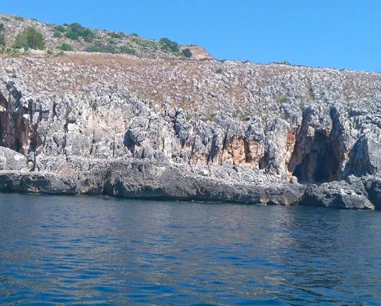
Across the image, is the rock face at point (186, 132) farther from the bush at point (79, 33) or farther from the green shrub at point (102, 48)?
the bush at point (79, 33)

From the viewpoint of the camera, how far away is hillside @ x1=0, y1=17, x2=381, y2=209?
47062 millimetres

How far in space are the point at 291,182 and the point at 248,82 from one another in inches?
550

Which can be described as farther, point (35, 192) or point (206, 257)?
point (35, 192)

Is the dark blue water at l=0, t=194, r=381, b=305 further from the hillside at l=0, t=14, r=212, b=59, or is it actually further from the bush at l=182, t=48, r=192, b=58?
the bush at l=182, t=48, r=192, b=58

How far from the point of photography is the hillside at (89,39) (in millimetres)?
94750

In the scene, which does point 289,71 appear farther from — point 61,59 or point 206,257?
point 206,257

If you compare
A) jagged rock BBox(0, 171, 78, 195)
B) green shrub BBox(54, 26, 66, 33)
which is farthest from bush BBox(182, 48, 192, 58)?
jagged rock BBox(0, 171, 78, 195)

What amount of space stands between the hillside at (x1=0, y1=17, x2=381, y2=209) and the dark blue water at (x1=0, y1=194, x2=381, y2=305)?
12230mm

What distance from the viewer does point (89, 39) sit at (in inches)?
4035

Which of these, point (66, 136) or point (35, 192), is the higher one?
point (66, 136)

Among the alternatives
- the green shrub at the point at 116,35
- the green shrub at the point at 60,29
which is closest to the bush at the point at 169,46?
the green shrub at the point at 116,35

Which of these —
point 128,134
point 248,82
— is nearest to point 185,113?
point 128,134

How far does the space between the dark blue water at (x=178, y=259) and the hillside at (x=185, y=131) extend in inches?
481

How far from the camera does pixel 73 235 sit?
2361 centimetres
